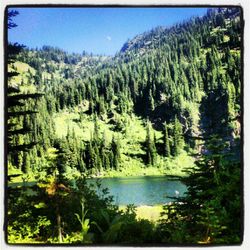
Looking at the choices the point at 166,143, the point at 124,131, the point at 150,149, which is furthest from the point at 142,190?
the point at 124,131

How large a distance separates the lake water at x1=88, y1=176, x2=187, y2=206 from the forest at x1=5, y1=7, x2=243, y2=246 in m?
0.06

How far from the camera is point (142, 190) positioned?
331 inches

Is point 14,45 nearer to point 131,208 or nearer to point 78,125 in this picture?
point 78,125

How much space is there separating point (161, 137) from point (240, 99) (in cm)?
99

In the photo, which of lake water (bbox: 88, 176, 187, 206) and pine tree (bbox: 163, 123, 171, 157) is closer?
lake water (bbox: 88, 176, 187, 206)

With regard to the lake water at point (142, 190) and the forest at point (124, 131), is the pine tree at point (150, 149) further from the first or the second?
the lake water at point (142, 190)

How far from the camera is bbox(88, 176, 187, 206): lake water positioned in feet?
27.5

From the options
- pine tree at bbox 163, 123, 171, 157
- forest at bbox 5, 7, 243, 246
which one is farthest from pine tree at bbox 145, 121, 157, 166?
pine tree at bbox 163, 123, 171, 157

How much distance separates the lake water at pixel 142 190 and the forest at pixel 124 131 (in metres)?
0.06

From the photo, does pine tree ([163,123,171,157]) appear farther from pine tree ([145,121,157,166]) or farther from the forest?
pine tree ([145,121,157,166])

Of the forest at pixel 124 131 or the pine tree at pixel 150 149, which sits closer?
the forest at pixel 124 131

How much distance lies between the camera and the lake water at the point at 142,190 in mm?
8383

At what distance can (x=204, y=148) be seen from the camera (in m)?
8.45

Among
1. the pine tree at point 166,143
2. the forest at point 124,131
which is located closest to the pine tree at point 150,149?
the forest at point 124,131
